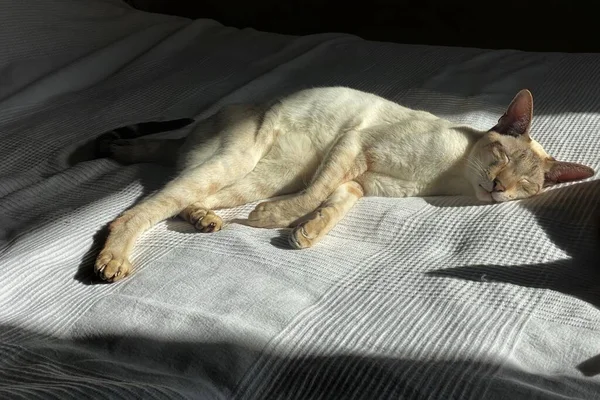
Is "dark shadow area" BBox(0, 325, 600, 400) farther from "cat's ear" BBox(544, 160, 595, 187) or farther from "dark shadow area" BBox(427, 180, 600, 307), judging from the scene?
"cat's ear" BBox(544, 160, 595, 187)

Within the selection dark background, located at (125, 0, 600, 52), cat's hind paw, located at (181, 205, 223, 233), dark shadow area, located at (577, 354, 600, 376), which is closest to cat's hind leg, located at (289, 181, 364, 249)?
cat's hind paw, located at (181, 205, 223, 233)

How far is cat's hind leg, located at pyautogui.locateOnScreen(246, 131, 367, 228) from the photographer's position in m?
1.70

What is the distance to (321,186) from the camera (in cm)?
176

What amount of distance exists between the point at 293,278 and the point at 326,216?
239 millimetres

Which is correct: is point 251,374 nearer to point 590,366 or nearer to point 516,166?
point 590,366

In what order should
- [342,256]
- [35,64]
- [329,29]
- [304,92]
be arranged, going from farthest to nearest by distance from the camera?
[329,29] < [35,64] < [304,92] < [342,256]

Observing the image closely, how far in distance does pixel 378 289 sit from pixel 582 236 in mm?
509

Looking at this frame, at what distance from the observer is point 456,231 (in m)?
1.61

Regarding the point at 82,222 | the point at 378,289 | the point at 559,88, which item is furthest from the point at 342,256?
the point at 559,88

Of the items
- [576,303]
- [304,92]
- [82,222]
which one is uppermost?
[304,92]

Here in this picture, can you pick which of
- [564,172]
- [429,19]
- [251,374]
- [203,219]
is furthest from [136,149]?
[429,19]

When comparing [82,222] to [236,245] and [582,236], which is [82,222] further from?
[582,236]

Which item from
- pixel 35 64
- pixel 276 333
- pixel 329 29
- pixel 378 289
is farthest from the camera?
pixel 329 29

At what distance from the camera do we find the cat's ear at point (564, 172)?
1.70m
